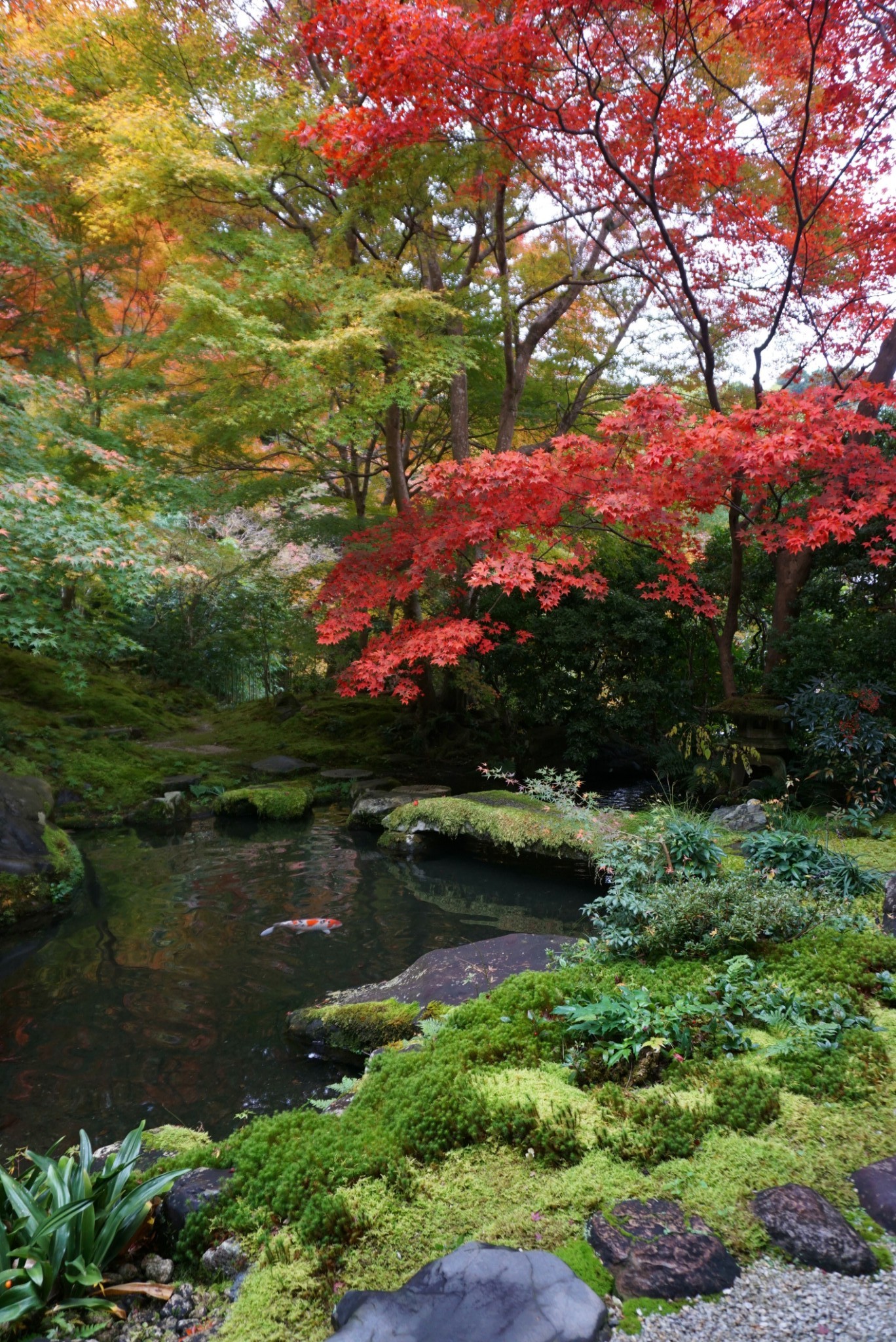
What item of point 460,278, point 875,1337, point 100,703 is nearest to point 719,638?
point 460,278

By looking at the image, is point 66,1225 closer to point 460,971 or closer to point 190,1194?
point 190,1194

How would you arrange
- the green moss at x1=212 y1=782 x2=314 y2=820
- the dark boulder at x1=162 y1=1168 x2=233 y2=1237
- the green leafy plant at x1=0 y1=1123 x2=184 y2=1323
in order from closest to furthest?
the green leafy plant at x1=0 y1=1123 x2=184 y2=1323
the dark boulder at x1=162 y1=1168 x2=233 y2=1237
the green moss at x1=212 y1=782 x2=314 y2=820

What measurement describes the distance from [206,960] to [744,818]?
4827 millimetres

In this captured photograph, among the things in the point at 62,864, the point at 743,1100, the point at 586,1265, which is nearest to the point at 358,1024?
the point at 743,1100

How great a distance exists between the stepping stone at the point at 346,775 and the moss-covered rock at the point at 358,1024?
657 cm

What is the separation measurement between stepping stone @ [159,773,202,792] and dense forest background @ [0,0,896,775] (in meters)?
2.13

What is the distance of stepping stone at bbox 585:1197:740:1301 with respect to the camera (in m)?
2.13

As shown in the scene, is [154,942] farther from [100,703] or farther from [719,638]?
[100,703]

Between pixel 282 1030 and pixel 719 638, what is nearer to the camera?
pixel 282 1030

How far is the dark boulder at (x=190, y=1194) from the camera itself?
250 cm

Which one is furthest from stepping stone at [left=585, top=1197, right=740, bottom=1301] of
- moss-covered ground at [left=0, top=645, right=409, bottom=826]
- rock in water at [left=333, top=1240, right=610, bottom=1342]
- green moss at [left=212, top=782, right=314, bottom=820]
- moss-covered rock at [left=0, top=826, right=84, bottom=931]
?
green moss at [left=212, top=782, right=314, bottom=820]

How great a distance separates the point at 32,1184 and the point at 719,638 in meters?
8.38

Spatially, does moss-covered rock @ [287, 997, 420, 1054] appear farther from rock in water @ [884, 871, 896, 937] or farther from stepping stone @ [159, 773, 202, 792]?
stepping stone @ [159, 773, 202, 792]

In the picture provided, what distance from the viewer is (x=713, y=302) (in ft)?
29.8
